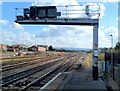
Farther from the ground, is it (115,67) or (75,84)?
(115,67)

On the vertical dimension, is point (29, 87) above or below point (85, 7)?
below

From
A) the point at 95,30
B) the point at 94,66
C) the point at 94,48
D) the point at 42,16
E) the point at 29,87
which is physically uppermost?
the point at 42,16

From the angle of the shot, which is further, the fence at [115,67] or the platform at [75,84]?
Result: the platform at [75,84]

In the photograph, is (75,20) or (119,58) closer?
(119,58)

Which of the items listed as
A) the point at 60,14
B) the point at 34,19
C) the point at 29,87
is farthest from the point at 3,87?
the point at 60,14

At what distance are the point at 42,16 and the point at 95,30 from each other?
3.77m

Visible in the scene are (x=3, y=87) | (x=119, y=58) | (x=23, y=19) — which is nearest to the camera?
(x=119, y=58)

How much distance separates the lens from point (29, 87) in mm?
11234

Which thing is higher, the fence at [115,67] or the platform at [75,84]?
the fence at [115,67]

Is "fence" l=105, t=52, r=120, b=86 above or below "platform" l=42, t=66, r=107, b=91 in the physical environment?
above

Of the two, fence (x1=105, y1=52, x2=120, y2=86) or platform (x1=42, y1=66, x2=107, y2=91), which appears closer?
fence (x1=105, y1=52, x2=120, y2=86)

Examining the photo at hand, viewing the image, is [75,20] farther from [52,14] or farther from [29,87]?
[29,87]

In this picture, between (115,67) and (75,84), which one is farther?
(75,84)

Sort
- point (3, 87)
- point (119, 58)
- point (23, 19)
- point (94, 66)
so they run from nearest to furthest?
1. point (119, 58)
2. point (3, 87)
3. point (94, 66)
4. point (23, 19)
